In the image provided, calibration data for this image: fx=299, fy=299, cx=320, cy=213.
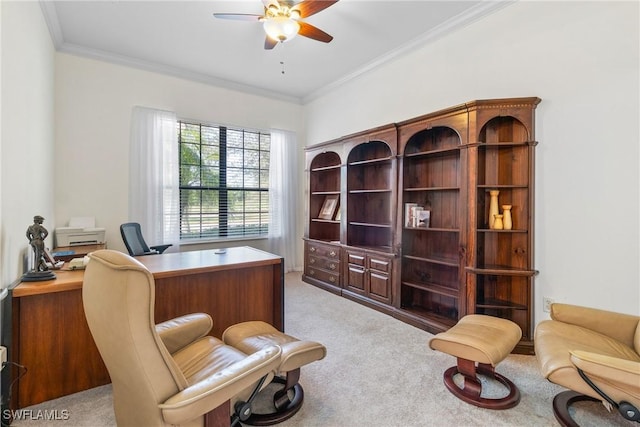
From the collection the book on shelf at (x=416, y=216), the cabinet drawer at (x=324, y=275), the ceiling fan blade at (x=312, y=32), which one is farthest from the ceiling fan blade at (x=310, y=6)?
the cabinet drawer at (x=324, y=275)

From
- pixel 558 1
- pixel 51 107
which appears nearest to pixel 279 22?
pixel 558 1

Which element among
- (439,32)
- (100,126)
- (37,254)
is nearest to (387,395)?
(37,254)

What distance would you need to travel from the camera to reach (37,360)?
181 centimetres

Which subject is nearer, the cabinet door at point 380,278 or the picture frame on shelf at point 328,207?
the cabinet door at point 380,278

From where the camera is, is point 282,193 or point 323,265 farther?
point 282,193

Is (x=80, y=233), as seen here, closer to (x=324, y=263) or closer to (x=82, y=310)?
(x=82, y=310)

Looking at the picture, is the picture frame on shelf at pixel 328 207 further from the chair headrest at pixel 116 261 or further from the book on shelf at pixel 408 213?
the chair headrest at pixel 116 261

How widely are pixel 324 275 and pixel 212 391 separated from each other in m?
3.37

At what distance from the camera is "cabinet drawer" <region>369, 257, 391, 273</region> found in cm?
345

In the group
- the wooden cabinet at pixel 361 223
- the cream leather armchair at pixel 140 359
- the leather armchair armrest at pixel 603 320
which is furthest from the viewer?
the wooden cabinet at pixel 361 223

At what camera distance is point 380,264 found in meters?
3.54

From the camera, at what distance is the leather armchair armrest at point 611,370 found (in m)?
1.31

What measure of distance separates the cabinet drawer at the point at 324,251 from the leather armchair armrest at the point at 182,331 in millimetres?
2516

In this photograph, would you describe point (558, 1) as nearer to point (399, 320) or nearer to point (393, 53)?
point (393, 53)
